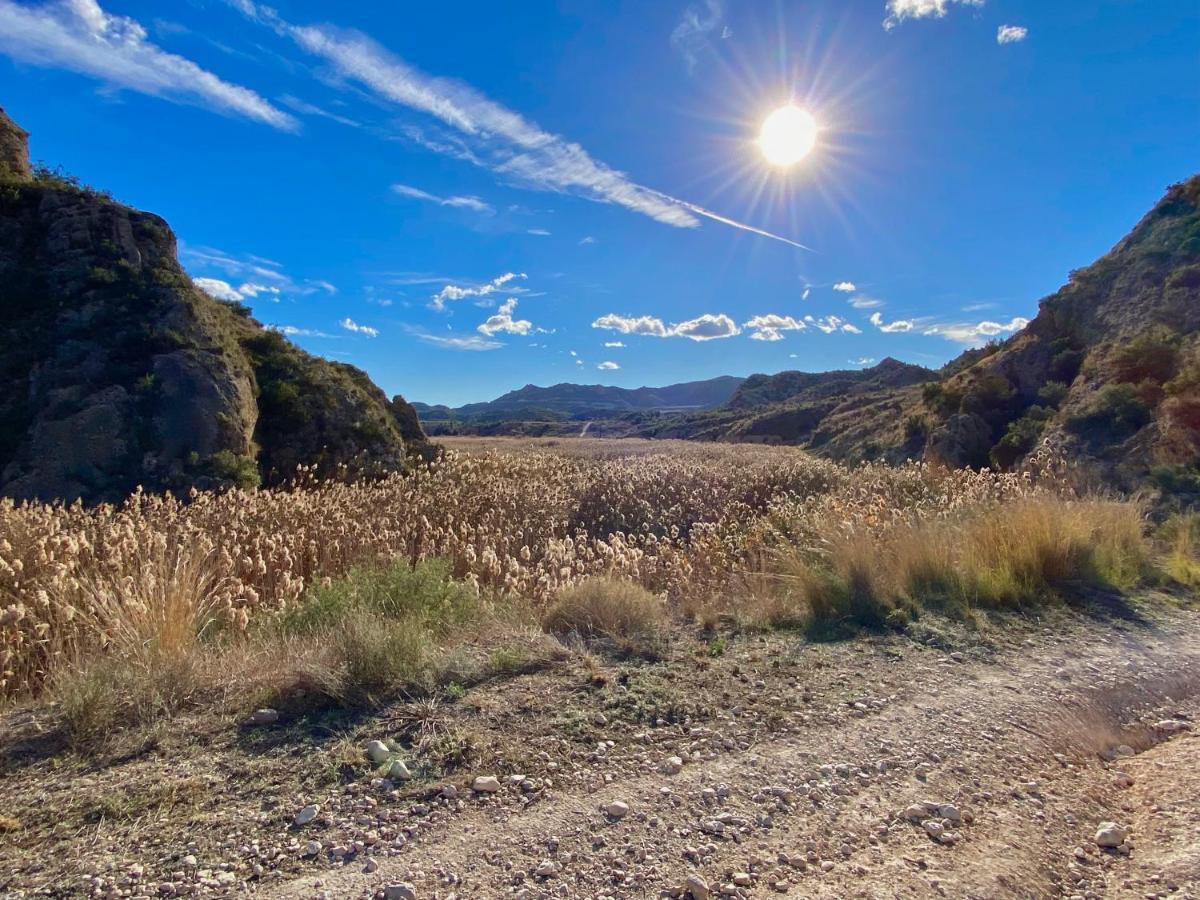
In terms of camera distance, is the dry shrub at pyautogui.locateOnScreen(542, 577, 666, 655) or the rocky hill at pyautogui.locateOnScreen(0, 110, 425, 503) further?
the rocky hill at pyautogui.locateOnScreen(0, 110, 425, 503)

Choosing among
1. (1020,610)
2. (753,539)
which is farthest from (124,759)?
(753,539)

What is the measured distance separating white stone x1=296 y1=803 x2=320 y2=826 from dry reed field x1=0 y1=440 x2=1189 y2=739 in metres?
0.92

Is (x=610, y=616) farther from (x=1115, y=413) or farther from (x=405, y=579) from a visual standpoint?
(x=1115, y=413)

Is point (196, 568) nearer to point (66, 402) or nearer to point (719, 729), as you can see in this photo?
point (719, 729)

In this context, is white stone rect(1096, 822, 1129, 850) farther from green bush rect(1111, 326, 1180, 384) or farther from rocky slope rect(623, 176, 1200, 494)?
green bush rect(1111, 326, 1180, 384)

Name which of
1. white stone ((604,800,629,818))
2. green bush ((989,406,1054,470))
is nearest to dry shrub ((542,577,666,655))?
white stone ((604,800,629,818))

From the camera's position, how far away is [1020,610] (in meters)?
5.43

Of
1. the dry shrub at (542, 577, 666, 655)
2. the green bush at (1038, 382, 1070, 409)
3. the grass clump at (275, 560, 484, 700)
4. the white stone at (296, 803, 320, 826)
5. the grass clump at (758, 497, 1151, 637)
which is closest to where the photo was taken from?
the white stone at (296, 803, 320, 826)

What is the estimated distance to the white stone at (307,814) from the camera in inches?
97.0

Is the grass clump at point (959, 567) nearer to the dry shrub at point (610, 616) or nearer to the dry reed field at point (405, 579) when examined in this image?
the dry reed field at point (405, 579)

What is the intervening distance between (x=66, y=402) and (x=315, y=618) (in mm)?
9517

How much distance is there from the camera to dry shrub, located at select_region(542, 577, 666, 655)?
4.57 meters

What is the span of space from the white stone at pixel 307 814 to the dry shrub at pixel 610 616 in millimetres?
2233

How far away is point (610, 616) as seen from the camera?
4859 mm
